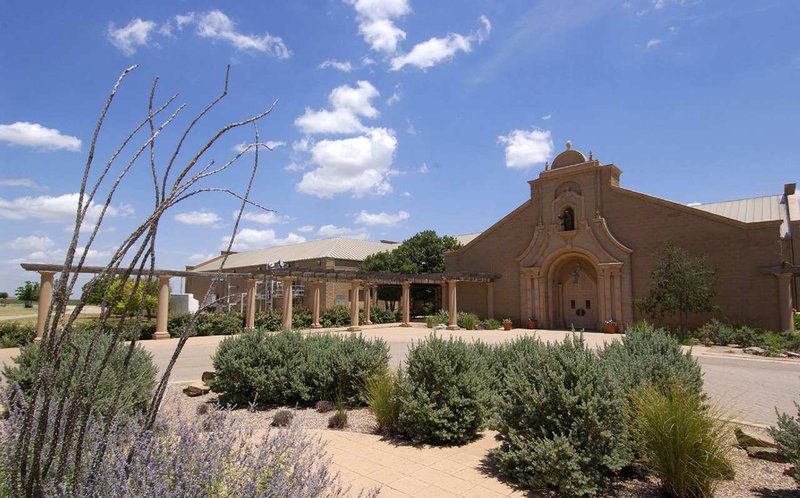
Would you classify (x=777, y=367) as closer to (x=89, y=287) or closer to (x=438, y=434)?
(x=438, y=434)

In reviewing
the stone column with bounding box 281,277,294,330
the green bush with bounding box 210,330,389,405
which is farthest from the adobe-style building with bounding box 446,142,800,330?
the green bush with bounding box 210,330,389,405

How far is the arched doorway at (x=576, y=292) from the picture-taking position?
2970cm

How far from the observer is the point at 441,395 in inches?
258

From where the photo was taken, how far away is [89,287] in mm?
2254

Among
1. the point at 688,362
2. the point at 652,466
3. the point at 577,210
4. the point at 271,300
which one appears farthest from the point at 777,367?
the point at 271,300

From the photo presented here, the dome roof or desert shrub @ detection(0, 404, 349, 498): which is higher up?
the dome roof

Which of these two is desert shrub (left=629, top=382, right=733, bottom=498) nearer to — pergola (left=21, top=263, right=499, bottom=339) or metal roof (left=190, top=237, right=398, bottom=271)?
pergola (left=21, top=263, right=499, bottom=339)

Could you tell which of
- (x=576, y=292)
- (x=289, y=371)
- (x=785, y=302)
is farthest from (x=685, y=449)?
(x=576, y=292)

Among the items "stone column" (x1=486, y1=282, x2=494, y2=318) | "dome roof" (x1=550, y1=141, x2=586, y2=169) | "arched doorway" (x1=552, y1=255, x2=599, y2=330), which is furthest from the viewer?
Answer: "stone column" (x1=486, y1=282, x2=494, y2=318)

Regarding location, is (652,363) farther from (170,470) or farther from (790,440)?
(170,470)

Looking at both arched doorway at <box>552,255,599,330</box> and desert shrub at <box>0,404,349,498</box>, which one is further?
arched doorway at <box>552,255,599,330</box>

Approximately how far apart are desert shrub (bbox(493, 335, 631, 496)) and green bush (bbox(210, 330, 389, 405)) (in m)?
3.77

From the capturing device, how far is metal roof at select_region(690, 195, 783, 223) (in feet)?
95.9

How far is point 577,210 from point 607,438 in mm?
27033
